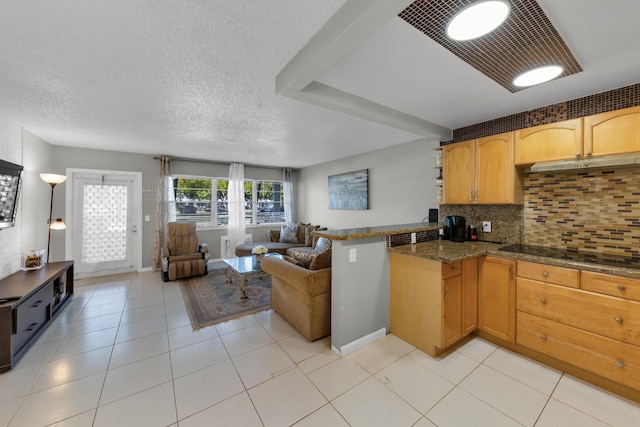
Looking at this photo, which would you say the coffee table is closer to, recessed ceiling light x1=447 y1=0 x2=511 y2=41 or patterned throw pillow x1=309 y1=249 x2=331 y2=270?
patterned throw pillow x1=309 y1=249 x2=331 y2=270

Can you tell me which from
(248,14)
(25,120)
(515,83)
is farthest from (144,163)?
(515,83)

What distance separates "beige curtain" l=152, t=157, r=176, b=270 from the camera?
5.00m

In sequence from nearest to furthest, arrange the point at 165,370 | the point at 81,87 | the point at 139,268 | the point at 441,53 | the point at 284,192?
the point at 441,53 → the point at 165,370 → the point at 81,87 → the point at 139,268 → the point at 284,192

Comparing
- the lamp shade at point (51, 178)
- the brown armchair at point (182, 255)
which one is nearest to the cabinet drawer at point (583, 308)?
the brown armchair at point (182, 255)

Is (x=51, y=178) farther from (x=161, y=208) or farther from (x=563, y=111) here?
(x=563, y=111)

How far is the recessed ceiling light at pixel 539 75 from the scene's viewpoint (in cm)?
182

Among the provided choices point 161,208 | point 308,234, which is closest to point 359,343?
point 308,234

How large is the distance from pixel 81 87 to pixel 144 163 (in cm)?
309

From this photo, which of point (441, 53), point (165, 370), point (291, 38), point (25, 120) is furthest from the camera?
point (25, 120)

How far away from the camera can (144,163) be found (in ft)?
16.1

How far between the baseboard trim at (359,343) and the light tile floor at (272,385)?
5cm

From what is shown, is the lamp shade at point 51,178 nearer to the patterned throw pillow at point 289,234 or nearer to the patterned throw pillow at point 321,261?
the patterned throw pillow at point 321,261

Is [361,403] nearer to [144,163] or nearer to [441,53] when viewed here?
[441,53]

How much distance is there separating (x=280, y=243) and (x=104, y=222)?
347 centimetres
